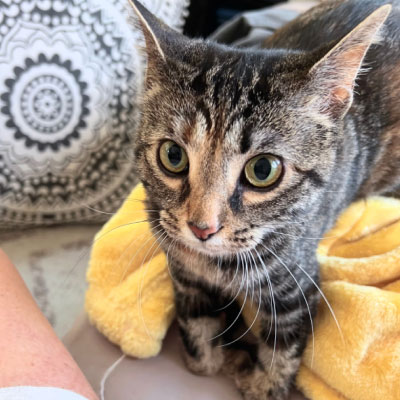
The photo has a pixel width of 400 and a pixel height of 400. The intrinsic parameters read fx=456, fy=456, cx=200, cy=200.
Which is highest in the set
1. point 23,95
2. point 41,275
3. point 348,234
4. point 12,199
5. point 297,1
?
point 297,1

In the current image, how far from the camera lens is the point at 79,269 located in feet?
4.33

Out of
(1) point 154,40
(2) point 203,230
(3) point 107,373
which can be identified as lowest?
(3) point 107,373

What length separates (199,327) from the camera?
93cm

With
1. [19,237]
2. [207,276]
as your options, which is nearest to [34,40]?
[19,237]

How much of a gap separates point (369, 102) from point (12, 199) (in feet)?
3.00

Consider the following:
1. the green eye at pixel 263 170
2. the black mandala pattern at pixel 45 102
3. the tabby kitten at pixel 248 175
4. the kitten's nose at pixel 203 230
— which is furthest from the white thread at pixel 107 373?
the black mandala pattern at pixel 45 102

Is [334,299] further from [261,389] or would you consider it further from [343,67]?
[343,67]

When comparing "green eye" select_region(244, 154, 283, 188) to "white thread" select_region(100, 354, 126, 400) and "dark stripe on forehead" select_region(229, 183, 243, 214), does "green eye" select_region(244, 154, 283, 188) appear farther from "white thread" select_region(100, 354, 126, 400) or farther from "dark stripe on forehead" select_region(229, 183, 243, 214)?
"white thread" select_region(100, 354, 126, 400)

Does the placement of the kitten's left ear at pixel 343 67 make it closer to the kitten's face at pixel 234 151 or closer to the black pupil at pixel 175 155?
the kitten's face at pixel 234 151

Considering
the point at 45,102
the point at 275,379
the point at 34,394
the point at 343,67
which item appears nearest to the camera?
the point at 34,394

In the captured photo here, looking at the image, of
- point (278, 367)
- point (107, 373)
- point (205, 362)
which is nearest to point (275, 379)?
point (278, 367)

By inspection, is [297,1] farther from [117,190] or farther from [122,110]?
[117,190]

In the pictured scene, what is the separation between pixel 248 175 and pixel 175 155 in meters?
0.12

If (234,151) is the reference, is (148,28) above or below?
above
